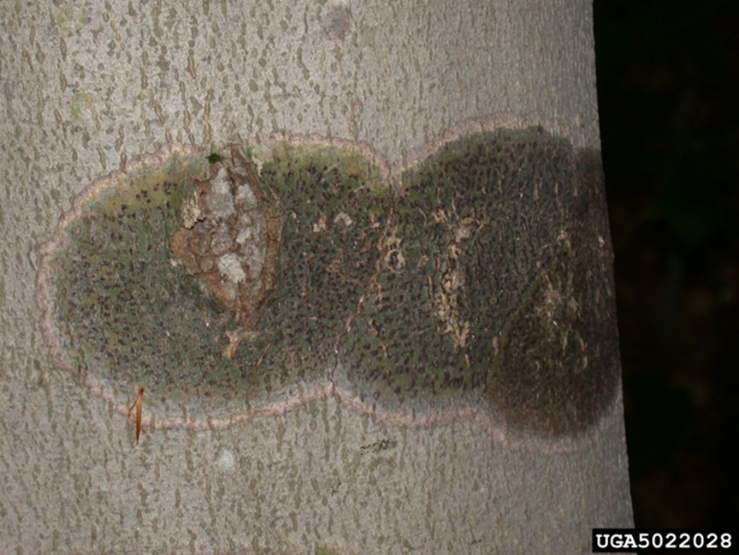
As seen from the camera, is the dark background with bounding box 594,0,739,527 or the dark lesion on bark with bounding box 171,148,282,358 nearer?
the dark lesion on bark with bounding box 171,148,282,358

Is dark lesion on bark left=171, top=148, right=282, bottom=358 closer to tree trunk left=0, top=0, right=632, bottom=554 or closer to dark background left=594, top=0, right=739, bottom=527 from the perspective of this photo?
tree trunk left=0, top=0, right=632, bottom=554

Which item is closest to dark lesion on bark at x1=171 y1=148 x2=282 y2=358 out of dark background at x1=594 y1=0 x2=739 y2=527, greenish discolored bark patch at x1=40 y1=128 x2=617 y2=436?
greenish discolored bark patch at x1=40 y1=128 x2=617 y2=436

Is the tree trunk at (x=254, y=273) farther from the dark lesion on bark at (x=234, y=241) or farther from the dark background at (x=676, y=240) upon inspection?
A: the dark background at (x=676, y=240)

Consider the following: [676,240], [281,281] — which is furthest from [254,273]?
[676,240]

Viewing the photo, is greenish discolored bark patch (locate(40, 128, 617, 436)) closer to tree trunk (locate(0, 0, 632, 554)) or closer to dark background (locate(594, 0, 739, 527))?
tree trunk (locate(0, 0, 632, 554))

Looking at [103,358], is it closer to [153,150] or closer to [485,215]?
[153,150]

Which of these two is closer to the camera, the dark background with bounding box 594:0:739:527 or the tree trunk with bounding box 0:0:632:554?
the tree trunk with bounding box 0:0:632:554
